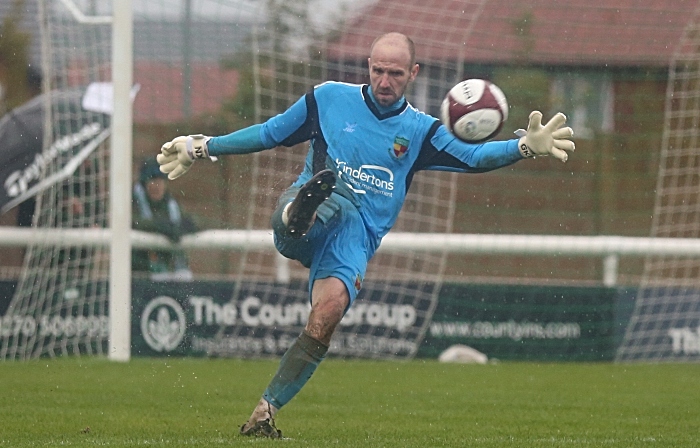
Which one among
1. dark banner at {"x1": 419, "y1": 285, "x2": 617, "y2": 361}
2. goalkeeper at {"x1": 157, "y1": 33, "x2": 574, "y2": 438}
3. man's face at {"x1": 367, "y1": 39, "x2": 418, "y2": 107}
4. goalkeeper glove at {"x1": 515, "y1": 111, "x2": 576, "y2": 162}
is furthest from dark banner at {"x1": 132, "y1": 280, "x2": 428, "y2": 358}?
goalkeeper glove at {"x1": 515, "y1": 111, "x2": 576, "y2": 162}

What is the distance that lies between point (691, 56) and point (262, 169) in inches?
188

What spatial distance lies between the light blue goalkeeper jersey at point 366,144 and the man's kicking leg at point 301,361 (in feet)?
2.00

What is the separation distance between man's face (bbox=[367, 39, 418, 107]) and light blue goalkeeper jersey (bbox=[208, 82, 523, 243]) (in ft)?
0.44

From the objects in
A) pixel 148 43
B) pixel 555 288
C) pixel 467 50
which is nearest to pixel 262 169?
pixel 148 43

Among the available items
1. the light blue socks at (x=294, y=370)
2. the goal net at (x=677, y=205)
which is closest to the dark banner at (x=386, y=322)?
the goal net at (x=677, y=205)

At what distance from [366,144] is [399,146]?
0.62ft

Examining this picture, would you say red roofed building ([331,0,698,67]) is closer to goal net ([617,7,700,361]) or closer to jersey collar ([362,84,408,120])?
goal net ([617,7,700,361])

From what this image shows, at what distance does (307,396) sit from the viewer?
916cm

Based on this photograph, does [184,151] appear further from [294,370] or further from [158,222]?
[158,222]

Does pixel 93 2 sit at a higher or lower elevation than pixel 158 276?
higher

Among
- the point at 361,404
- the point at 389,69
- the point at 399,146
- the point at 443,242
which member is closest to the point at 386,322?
the point at 443,242

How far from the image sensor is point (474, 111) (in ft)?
21.6

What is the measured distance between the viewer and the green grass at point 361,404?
6.58 metres

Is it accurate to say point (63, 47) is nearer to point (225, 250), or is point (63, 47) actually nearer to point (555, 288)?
point (225, 250)
